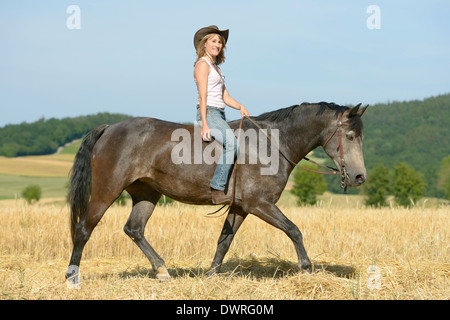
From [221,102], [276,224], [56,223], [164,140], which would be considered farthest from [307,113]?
[56,223]

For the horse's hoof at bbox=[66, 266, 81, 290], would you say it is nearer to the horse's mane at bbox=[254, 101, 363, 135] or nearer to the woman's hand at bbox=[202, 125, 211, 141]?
the woman's hand at bbox=[202, 125, 211, 141]

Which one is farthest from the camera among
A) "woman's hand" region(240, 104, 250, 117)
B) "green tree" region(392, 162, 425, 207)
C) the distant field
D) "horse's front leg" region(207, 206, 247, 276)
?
the distant field

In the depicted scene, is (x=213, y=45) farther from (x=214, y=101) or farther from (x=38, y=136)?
(x=38, y=136)

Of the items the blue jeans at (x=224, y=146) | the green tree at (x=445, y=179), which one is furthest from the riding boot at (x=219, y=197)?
the green tree at (x=445, y=179)

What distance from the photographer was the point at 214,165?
5.89m

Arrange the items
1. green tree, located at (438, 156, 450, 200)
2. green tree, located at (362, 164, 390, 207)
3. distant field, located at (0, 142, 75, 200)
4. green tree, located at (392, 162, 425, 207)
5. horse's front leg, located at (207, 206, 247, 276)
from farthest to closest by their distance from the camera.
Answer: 1. distant field, located at (0, 142, 75, 200)
2. green tree, located at (438, 156, 450, 200)
3. green tree, located at (392, 162, 425, 207)
4. green tree, located at (362, 164, 390, 207)
5. horse's front leg, located at (207, 206, 247, 276)

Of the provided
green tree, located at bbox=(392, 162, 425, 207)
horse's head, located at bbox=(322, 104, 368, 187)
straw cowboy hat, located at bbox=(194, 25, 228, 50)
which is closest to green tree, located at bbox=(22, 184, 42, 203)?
green tree, located at bbox=(392, 162, 425, 207)

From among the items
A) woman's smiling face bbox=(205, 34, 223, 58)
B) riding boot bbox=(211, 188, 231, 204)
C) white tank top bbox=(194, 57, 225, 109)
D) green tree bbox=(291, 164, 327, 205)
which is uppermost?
woman's smiling face bbox=(205, 34, 223, 58)

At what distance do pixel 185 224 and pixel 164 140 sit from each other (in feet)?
16.0

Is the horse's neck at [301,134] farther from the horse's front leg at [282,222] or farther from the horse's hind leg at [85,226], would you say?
the horse's hind leg at [85,226]

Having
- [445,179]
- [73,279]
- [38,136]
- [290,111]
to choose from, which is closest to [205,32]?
[290,111]

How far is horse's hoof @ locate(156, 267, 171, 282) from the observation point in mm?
6013

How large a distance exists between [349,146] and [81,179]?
3.71m

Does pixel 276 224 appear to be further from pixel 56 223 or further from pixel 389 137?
pixel 389 137
